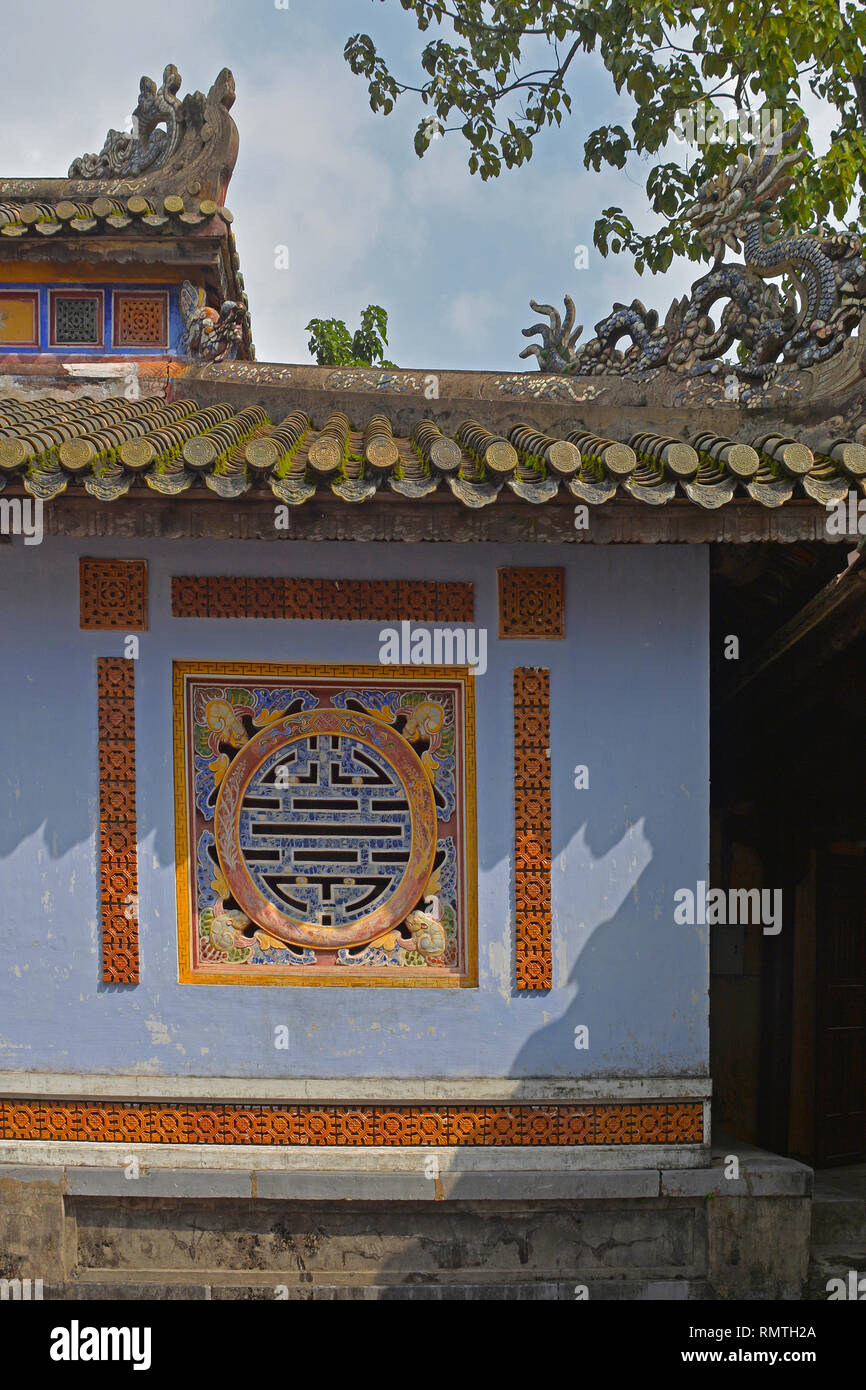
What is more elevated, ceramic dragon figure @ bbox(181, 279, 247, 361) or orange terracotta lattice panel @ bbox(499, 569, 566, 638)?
ceramic dragon figure @ bbox(181, 279, 247, 361)

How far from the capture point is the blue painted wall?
5336 mm

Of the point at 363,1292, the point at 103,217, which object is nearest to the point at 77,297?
the point at 103,217

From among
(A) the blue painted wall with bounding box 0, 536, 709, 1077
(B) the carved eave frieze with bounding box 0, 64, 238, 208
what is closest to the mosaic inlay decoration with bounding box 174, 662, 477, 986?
(A) the blue painted wall with bounding box 0, 536, 709, 1077

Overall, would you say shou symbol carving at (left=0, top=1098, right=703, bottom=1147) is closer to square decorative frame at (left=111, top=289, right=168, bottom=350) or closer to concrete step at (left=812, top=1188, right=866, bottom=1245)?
concrete step at (left=812, top=1188, right=866, bottom=1245)

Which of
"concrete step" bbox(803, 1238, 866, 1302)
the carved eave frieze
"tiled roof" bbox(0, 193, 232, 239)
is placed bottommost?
"concrete step" bbox(803, 1238, 866, 1302)

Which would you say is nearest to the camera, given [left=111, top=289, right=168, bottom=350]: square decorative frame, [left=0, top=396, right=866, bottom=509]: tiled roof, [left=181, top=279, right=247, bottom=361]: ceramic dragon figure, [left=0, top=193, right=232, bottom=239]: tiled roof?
[left=0, top=396, right=866, bottom=509]: tiled roof

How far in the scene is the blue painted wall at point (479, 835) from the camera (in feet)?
17.5

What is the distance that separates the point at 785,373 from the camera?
18.6ft

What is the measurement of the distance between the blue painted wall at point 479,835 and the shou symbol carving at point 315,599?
64 mm

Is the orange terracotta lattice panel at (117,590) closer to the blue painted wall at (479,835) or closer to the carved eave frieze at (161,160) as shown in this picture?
the blue painted wall at (479,835)

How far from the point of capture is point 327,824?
5.46 meters

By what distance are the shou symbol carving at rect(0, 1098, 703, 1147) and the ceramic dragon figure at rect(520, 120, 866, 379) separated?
13.5ft

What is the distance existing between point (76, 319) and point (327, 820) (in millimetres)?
4313

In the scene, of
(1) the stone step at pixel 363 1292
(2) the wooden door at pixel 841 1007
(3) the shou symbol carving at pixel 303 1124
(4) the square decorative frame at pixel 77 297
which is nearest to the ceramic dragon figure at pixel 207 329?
(4) the square decorative frame at pixel 77 297
